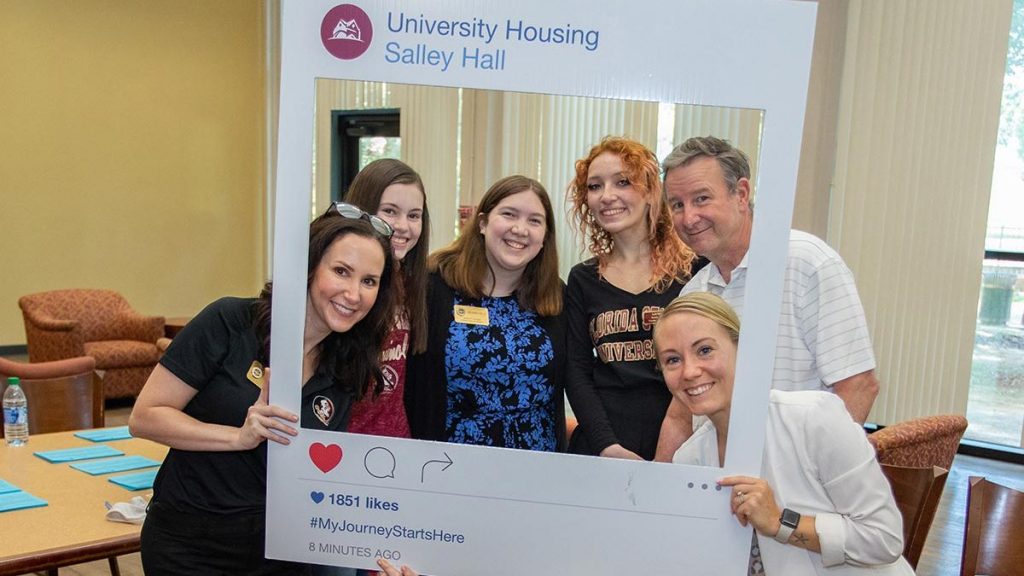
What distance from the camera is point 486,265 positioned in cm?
154

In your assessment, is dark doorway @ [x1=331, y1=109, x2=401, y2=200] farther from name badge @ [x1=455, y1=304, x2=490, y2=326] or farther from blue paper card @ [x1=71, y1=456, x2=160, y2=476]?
blue paper card @ [x1=71, y1=456, x2=160, y2=476]

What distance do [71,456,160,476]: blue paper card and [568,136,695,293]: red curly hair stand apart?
1.96m

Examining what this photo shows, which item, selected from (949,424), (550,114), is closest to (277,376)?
(550,114)

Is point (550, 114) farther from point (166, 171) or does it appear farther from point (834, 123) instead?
point (166, 171)

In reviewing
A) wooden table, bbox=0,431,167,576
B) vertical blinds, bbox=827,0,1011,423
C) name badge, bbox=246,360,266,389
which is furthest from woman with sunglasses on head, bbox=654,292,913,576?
vertical blinds, bbox=827,0,1011,423

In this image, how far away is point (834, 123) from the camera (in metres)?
6.46

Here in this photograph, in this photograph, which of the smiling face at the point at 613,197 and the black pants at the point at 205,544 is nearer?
the smiling face at the point at 613,197

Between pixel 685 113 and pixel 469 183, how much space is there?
39 centimetres

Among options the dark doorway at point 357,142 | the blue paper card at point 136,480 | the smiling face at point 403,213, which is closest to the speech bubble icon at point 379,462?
the smiling face at point 403,213

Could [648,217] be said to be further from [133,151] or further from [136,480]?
[133,151]

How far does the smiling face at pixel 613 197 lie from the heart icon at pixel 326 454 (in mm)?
→ 619

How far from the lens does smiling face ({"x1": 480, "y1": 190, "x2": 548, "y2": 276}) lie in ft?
4.86

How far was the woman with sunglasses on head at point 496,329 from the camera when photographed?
152 centimetres

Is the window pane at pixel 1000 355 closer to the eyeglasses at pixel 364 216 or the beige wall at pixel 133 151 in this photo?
the eyeglasses at pixel 364 216
